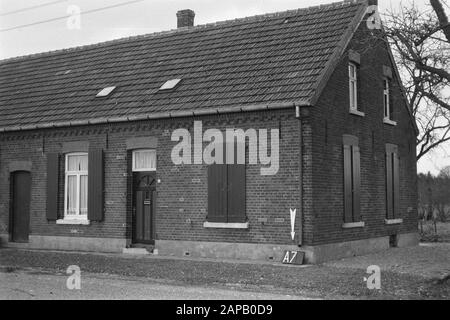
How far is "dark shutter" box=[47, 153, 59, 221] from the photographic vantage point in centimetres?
1917

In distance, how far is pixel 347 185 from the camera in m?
17.2

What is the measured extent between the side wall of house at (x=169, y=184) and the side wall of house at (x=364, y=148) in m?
0.82

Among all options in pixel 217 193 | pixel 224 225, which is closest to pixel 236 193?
pixel 217 193

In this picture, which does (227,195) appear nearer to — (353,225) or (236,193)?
(236,193)

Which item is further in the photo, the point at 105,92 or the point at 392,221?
the point at 392,221

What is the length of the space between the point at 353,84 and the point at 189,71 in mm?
5081

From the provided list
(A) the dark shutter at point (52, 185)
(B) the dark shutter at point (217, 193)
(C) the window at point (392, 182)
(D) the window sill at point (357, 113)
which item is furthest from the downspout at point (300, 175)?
(A) the dark shutter at point (52, 185)

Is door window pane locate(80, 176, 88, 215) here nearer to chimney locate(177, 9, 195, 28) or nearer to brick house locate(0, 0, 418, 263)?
brick house locate(0, 0, 418, 263)

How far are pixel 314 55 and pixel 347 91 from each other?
1791 millimetres

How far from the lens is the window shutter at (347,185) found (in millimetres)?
17031
